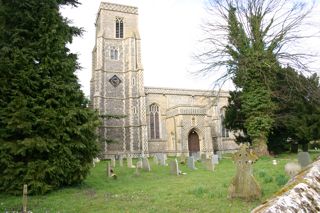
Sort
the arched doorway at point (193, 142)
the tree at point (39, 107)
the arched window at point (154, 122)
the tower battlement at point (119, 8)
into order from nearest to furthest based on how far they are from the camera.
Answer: the tree at point (39, 107) < the arched doorway at point (193, 142) < the arched window at point (154, 122) < the tower battlement at point (119, 8)

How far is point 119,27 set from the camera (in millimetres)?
36875

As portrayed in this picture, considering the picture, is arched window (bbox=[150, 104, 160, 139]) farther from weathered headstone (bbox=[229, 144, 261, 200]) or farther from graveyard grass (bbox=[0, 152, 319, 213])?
weathered headstone (bbox=[229, 144, 261, 200])

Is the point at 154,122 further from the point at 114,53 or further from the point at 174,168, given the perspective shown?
the point at 174,168

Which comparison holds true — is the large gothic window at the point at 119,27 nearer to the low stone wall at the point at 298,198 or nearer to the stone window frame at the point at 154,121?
the stone window frame at the point at 154,121

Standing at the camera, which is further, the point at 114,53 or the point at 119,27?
the point at 119,27

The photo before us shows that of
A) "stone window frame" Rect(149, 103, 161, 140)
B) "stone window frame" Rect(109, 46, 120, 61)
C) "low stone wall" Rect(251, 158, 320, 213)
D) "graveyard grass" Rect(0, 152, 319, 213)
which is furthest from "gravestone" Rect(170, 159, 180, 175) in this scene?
"stone window frame" Rect(109, 46, 120, 61)

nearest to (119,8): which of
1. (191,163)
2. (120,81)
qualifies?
(120,81)

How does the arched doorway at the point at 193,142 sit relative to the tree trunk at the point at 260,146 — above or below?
above

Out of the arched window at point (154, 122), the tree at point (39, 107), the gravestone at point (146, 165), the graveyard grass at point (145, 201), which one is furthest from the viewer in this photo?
the arched window at point (154, 122)

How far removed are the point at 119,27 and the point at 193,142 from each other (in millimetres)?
16203

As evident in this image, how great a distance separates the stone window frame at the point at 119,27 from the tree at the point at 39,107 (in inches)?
1019

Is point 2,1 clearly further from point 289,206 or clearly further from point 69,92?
point 289,206

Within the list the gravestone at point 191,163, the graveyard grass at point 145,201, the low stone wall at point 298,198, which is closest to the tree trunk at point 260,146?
the gravestone at point 191,163

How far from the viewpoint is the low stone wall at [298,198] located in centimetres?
139
